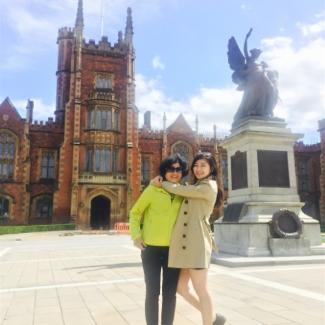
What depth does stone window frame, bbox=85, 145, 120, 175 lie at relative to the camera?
35.2 m

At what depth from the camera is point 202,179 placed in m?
3.93

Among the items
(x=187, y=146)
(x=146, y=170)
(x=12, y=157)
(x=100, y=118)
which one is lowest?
(x=146, y=170)

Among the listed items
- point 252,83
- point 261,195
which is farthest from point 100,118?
point 261,195

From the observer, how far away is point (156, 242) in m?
3.60

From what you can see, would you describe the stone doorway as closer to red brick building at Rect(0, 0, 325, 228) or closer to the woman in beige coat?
red brick building at Rect(0, 0, 325, 228)

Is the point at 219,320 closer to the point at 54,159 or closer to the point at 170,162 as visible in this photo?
the point at 170,162

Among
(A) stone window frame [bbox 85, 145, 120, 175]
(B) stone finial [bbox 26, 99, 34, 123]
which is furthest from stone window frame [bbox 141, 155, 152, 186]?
(B) stone finial [bbox 26, 99, 34, 123]

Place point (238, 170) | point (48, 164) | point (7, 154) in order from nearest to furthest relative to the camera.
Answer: point (238, 170), point (7, 154), point (48, 164)

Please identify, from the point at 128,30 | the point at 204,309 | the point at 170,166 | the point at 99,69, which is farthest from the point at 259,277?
the point at 128,30

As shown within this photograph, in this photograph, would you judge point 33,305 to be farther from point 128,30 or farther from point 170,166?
point 128,30

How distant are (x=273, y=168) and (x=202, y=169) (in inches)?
297

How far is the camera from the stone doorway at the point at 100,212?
35.7 meters

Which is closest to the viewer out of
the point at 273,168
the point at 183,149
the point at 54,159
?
the point at 273,168

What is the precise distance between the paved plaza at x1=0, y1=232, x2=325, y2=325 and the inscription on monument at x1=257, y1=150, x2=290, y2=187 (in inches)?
110
